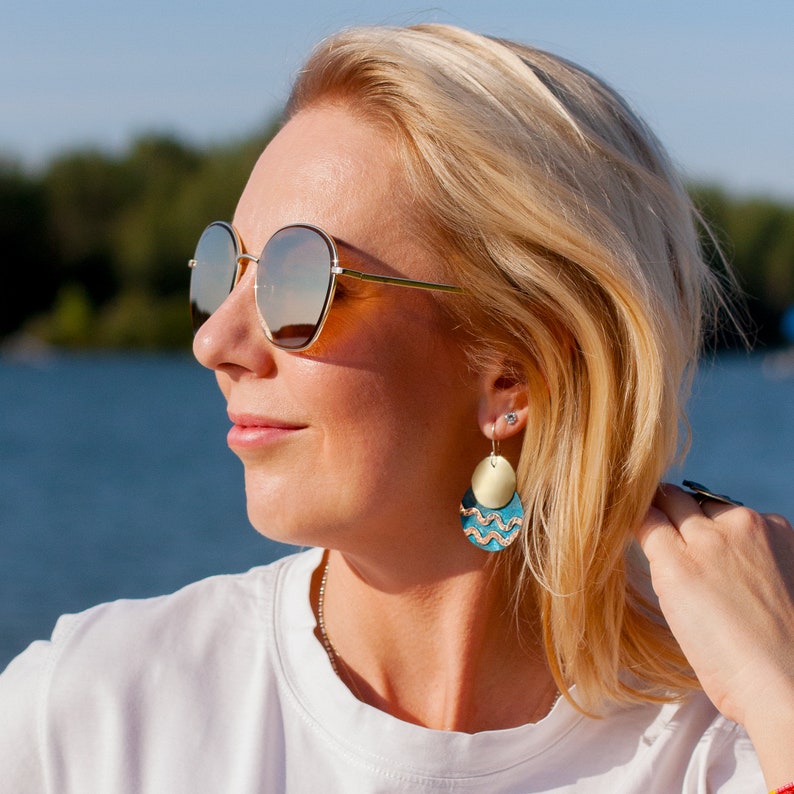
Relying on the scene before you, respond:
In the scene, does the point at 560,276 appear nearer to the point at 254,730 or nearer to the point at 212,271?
the point at 212,271

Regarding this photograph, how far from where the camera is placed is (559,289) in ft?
6.57

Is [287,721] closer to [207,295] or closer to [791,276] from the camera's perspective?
[207,295]

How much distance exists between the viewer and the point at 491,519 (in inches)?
80.3

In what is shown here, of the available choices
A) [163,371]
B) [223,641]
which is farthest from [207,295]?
[163,371]

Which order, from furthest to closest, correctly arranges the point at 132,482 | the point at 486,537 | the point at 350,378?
the point at 132,482
the point at 486,537
the point at 350,378

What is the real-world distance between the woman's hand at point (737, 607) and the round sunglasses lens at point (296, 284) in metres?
0.79

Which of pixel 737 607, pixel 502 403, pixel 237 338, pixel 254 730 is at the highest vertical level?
pixel 237 338

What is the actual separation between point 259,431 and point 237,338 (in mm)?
190

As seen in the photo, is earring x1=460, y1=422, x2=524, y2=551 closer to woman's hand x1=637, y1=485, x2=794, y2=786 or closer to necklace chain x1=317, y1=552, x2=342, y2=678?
woman's hand x1=637, y1=485, x2=794, y2=786

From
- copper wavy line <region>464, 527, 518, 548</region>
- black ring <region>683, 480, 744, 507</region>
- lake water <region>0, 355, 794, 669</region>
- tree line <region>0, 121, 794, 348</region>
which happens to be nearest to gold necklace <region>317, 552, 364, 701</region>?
copper wavy line <region>464, 527, 518, 548</region>

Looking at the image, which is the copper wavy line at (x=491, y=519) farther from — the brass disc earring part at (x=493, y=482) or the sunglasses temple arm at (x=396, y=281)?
the sunglasses temple arm at (x=396, y=281)

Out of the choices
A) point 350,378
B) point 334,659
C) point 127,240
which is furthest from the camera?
point 127,240

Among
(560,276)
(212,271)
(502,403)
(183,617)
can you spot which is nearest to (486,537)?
(502,403)

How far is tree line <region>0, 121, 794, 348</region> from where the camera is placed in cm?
4041
